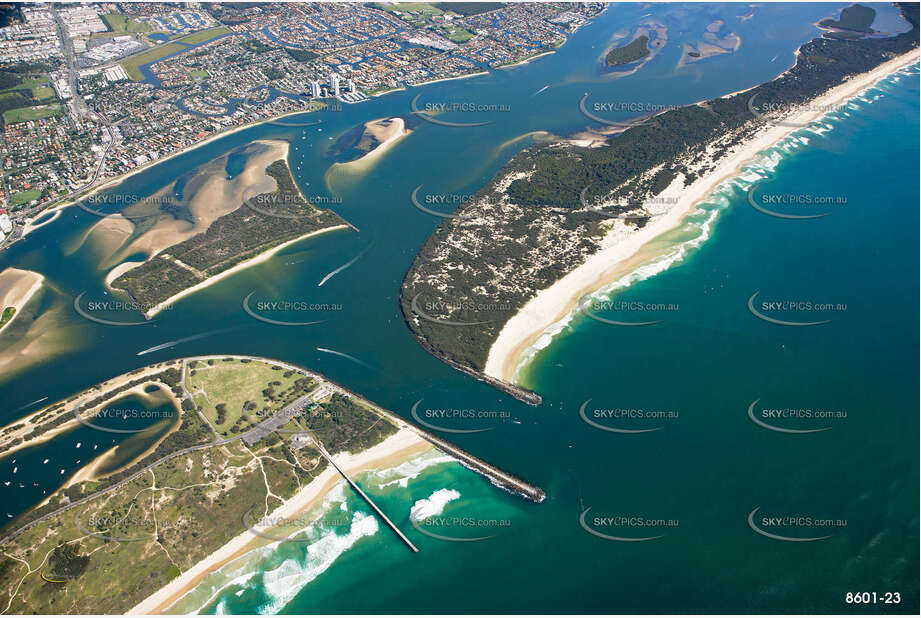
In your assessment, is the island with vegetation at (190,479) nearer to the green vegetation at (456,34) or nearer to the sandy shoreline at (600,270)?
the sandy shoreline at (600,270)

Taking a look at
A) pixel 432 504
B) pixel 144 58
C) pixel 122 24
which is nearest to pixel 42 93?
pixel 144 58

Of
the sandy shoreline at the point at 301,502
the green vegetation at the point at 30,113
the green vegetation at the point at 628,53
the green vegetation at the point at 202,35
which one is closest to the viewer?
the sandy shoreline at the point at 301,502

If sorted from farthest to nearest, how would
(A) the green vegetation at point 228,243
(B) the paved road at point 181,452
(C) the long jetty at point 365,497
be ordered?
(A) the green vegetation at point 228,243 → (B) the paved road at point 181,452 → (C) the long jetty at point 365,497

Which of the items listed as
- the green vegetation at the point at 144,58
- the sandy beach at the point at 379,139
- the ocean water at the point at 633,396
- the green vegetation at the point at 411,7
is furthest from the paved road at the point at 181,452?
the green vegetation at the point at 411,7

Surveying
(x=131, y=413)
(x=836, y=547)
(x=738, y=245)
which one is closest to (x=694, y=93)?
(x=738, y=245)

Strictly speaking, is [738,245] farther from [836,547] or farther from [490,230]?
[836,547]
